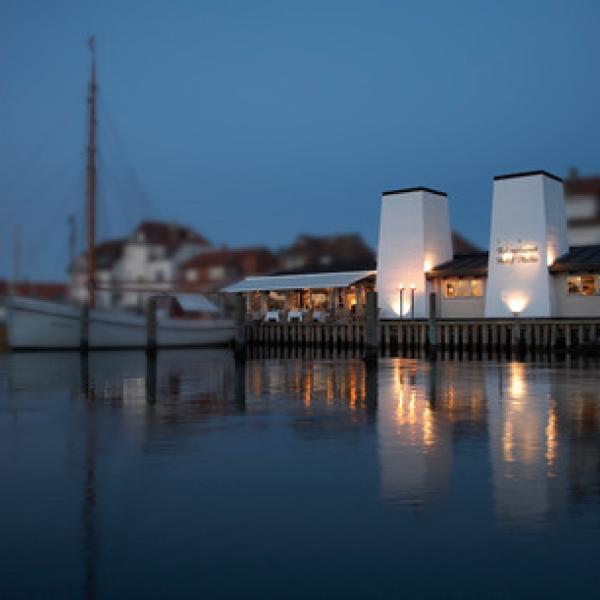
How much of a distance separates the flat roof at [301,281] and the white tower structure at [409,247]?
230 cm

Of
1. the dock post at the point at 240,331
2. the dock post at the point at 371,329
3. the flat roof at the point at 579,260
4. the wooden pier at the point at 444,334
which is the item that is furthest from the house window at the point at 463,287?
the dock post at the point at 371,329

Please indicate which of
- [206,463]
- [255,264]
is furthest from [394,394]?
[255,264]

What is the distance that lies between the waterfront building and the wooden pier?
2.43m

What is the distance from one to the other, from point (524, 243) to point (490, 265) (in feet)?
7.61

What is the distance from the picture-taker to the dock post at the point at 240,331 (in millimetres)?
34906

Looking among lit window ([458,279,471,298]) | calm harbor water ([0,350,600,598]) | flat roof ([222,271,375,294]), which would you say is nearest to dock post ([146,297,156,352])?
flat roof ([222,271,375,294])

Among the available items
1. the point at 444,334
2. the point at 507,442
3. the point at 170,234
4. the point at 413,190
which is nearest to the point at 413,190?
the point at 413,190

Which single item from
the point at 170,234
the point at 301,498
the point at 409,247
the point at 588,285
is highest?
the point at 170,234

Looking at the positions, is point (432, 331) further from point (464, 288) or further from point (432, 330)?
point (464, 288)

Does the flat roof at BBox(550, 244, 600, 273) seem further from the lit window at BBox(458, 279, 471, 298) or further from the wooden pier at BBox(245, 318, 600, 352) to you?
the lit window at BBox(458, 279, 471, 298)

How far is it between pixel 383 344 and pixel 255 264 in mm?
41859

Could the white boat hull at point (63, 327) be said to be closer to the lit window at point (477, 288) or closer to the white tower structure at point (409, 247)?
the white tower structure at point (409, 247)

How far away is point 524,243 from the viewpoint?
144 ft

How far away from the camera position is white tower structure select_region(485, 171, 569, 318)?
4322 cm
